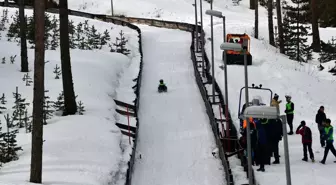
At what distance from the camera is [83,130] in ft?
57.6

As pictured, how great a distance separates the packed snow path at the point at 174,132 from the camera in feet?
54.7

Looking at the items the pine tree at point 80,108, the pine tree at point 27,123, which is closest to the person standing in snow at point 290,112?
the pine tree at point 80,108

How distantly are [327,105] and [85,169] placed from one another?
49.6 feet

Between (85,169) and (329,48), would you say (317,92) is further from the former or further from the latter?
(85,169)

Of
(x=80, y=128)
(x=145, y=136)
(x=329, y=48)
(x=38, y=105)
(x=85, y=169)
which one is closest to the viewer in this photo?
(x=38, y=105)

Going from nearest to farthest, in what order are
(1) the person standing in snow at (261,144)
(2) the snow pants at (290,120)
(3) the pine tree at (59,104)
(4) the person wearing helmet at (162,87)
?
(1) the person standing in snow at (261,144) → (2) the snow pants at (290,120) → (3) the pine tree at (59,104) → (4) the person wearing helmet at (162,87)

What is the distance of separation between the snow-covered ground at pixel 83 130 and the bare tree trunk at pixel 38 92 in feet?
1.61

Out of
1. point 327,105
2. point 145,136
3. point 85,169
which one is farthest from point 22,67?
point 327,105

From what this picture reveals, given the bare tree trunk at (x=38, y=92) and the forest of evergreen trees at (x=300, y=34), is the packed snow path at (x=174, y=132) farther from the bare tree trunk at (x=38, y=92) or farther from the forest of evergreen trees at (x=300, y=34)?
the forest of evergreen trees at (x=300, y=34)

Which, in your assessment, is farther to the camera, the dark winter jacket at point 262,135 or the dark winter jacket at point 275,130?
the dark winter jacket at point 275,130

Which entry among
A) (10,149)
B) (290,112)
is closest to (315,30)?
(290,112)

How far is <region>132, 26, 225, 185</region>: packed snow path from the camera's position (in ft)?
54.7

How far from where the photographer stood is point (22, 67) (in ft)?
88.3

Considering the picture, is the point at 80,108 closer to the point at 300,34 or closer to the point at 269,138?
the point at 269,138
